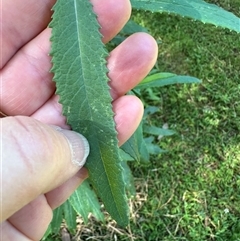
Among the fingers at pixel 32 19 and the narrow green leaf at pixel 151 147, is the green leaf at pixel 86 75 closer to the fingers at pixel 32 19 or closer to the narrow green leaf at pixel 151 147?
the fingers at pixel 32 19

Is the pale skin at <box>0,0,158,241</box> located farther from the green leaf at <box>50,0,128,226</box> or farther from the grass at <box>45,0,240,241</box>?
the grass at <box>45,0,240,241</box>

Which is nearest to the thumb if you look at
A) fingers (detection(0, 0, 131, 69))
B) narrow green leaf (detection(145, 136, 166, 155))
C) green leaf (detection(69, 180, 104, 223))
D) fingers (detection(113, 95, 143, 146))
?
fingers (detection(113, 95, 143, 146))

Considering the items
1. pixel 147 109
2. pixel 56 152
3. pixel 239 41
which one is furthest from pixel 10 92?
pixel 239 41

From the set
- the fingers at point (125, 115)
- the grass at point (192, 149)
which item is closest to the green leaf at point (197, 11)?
the fingers at point (125, 115)

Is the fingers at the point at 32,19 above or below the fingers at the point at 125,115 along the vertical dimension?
above

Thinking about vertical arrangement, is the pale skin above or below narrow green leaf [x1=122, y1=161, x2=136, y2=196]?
above

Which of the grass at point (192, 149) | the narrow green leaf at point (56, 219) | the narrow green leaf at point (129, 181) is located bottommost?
the grass at point (192, 149)

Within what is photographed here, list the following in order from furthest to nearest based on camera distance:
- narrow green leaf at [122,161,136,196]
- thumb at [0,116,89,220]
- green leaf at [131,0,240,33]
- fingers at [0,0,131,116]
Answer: narrow green leaf at [122,161,136,196]
fingers at [0,0,131,116]
green leaf at [131,0,240,33]
thumb at [0,116,89,220]

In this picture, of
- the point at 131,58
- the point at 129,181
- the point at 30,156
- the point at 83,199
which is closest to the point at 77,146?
the point at 30,156

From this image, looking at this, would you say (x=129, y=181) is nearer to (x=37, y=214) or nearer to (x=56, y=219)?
(x=56, y=219)
